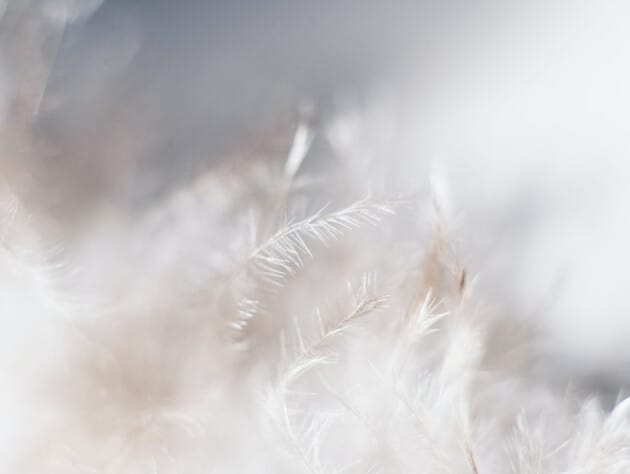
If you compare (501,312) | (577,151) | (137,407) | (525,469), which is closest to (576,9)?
(577,151)

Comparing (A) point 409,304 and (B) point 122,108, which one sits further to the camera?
(B) point 122,108

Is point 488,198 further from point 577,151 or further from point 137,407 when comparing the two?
point 137,407

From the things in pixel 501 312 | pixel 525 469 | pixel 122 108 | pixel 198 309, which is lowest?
pixel 525 469

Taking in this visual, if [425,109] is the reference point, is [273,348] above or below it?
below

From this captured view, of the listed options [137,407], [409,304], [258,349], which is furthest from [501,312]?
[137,407]

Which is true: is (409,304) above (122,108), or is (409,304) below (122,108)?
below

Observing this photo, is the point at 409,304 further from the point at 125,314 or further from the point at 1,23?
the point at 1,23
